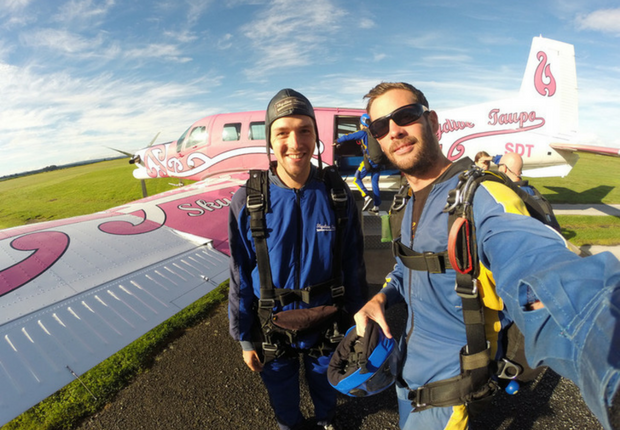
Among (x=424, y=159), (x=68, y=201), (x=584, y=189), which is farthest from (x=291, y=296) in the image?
(x=68, y=201)

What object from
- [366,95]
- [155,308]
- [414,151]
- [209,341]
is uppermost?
[366,95]

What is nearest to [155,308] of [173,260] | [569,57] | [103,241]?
[173,260]

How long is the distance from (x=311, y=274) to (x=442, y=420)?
3.46 feet

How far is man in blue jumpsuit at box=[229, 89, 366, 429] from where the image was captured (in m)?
1.87

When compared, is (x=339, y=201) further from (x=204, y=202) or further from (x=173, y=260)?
(x=204, y=202)

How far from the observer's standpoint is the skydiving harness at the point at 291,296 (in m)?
1.87

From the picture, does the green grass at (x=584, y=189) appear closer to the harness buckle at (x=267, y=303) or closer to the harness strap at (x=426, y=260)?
the harness strap at (x=426, y=260)

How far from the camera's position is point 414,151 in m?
1.56

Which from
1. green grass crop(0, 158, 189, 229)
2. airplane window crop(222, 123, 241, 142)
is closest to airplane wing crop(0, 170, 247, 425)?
airplane window crop(222, 123, 241, 142)

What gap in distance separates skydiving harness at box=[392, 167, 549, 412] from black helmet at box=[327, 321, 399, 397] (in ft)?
0.81

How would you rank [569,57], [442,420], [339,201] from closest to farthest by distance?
[442,420] < [339,201] < [569,57]

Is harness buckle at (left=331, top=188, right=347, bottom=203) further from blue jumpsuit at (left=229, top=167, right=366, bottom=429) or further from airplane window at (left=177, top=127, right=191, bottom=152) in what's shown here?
airplane window at (left=177, top=127, right=191, bottom=152)

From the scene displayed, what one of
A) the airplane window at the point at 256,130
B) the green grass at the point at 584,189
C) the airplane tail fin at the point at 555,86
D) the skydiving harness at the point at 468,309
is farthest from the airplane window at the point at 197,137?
the green grass at the point at 584,189

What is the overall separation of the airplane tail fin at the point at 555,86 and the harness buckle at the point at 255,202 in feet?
31.5
